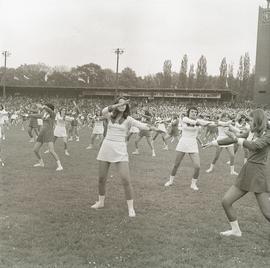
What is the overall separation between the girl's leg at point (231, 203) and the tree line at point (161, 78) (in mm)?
80878

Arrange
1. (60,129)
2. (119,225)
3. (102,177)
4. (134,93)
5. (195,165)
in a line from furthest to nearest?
(134,93)
(60,129)
(195,165)
(102,177)
(119,225)

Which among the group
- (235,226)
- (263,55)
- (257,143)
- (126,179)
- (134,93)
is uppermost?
(263,55)

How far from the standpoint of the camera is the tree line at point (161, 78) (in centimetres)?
10031

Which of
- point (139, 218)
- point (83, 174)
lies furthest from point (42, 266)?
point (83, 174)

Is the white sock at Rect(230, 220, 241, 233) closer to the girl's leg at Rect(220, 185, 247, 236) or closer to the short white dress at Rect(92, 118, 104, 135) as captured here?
the girl's leg at Rect(220, 185, 247, 236)

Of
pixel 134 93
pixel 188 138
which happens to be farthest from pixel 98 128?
pixel 134 93

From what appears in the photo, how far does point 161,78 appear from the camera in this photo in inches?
4449

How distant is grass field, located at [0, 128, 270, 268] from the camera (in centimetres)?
576

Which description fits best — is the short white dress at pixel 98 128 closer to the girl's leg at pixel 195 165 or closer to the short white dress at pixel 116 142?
the girl's leg at pixel 195 165

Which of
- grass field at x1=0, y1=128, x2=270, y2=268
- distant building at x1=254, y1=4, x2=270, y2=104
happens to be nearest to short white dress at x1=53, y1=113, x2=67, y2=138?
grass field at x1=0, y1=128, x2=270, y2=268

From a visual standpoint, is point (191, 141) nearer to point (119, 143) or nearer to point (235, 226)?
point (119, 143)

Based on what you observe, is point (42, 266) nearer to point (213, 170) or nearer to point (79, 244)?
point (79, 244)

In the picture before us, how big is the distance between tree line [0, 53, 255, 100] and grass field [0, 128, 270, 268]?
77.9 m

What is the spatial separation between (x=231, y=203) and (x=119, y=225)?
1.85 m
